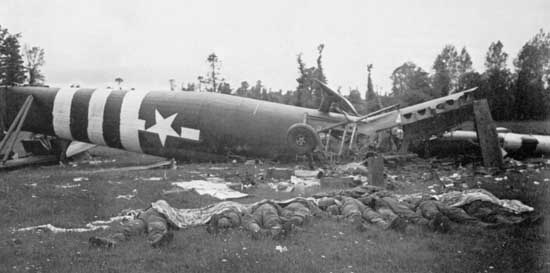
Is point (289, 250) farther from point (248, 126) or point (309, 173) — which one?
point (248, 126)

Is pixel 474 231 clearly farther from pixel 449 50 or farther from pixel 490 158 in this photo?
pixel 449 50

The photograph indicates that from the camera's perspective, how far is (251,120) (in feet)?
50.2

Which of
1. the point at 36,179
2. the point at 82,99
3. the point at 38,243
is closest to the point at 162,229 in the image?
the point at 38,243

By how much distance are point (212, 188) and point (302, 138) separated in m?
4.58

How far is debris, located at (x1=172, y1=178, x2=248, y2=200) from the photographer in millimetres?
9390

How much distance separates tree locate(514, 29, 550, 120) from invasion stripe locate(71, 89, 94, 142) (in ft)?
46.4

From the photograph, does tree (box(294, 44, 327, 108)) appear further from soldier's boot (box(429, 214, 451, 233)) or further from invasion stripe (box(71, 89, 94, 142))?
soldier's boot (box(429, 214, 451, 233))

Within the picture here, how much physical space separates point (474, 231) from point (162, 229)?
13.4ft

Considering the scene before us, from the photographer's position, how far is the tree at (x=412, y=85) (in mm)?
28839

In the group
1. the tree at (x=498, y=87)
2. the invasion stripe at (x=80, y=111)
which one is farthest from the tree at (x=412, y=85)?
the invasion stripe at (x=80, y=111)

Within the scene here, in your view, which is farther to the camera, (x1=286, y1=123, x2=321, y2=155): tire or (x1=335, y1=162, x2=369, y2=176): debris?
(x1=286, y1=123, x2=321, y2=155): tire

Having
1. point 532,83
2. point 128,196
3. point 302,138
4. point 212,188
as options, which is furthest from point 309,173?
point 532,83

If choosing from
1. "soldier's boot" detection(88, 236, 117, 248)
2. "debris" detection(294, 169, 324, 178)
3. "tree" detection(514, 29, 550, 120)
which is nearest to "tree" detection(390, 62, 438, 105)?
"tree" detection(514, 29, 550, 120)

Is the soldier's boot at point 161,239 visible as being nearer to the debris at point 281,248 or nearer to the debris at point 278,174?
the debris at point 281,248
